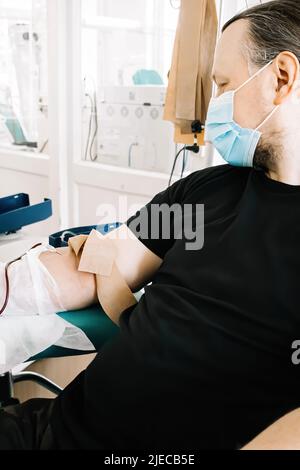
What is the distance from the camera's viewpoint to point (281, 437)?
0.72 metres

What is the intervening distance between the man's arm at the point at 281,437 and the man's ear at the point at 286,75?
621mm

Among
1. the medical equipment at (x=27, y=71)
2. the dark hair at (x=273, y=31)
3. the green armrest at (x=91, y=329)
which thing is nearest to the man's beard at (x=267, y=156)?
the dark hair at (x=273, y=31)

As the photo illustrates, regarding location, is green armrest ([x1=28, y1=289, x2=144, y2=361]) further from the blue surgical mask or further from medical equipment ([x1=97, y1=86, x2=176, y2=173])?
medical equipment ([x1=97, y1=86, x2=176, y2=173])

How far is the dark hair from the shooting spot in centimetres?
98

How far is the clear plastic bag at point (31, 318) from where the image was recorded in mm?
948

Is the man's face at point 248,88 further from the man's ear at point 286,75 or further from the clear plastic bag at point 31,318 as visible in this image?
the clear plastic bag at point 31,318

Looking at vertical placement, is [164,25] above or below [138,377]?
above

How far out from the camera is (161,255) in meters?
1.14

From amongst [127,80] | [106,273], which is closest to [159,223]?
[106,273]

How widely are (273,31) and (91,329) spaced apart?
0.72 m

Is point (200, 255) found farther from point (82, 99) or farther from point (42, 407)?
point (82, 99)

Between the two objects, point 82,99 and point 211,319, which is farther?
point 82,99
